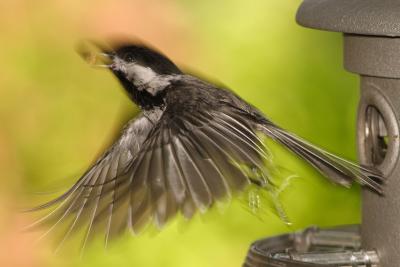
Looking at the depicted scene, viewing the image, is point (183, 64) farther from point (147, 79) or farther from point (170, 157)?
point (170, 157)

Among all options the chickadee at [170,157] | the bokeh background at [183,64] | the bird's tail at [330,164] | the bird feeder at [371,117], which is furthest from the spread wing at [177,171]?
the bokeh background at [183,64]

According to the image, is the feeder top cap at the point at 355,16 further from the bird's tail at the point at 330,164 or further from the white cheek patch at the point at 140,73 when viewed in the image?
the white cheek patch at the point at 140,73

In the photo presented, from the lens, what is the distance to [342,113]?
3.62 metres

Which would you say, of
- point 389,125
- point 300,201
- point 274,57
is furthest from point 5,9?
point 389,125

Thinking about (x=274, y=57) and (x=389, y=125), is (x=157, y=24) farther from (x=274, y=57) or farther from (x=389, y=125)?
(x=389, y=125)

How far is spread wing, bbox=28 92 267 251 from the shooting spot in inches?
93.9

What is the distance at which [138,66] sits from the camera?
9.12ft

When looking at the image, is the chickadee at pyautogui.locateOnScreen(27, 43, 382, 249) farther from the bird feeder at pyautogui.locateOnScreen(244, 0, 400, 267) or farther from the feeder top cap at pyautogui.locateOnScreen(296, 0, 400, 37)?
the feeder top cap at pyautogui.locateOnScreen(296, 0, 400, 37)

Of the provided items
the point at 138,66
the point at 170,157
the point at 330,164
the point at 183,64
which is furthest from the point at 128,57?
the point at 183,64

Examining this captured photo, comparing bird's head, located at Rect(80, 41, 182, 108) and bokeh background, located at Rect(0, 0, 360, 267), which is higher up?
bird's head, located at Rect(80, 41, 182, 108)

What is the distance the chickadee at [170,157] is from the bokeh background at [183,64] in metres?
0.61

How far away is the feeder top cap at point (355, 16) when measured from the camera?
8.11 ft

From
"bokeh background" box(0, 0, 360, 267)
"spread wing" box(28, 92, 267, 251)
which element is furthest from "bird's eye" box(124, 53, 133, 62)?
"bokeh background" box(0, 0, 360, 267)

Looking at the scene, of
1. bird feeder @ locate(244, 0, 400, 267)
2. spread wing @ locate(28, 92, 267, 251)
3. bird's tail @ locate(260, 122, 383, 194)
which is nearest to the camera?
spread wing @ locate(28, 92, 267, 251)
